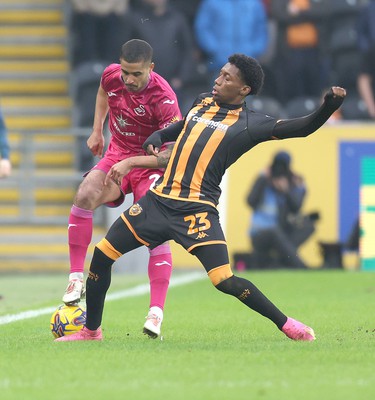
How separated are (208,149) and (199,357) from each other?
1.39 m

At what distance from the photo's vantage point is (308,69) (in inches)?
686

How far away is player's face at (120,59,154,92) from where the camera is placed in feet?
27.5

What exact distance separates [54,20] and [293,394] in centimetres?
1488

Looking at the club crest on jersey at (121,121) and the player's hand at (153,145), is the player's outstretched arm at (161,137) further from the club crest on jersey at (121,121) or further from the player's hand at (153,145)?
the club crest on jersey at (121,121)

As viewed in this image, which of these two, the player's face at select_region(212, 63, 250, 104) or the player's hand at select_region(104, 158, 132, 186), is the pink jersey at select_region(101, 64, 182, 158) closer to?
the player's face at select_region(212, 63, 250, 104)

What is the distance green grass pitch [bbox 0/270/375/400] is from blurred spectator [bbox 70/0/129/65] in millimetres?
6512

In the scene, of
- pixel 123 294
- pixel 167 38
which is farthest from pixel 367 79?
pixel 123 294

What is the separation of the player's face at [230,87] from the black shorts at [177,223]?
67 cm

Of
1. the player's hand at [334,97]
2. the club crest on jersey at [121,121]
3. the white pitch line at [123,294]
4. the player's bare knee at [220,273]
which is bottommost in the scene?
the white pitch line at [123,294]

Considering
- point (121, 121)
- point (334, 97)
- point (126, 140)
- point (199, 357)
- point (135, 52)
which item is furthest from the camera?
point (126, 140)

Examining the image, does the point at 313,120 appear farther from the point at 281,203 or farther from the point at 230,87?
the point at 281,203

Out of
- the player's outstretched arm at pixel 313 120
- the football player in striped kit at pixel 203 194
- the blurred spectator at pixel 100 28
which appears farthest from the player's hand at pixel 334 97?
the blurred spectator at pixel 100 28

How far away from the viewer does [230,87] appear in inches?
310

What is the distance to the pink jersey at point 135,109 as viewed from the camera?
8758 millimetres
